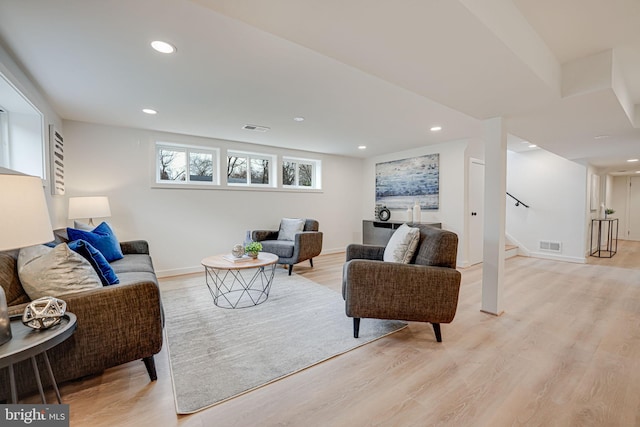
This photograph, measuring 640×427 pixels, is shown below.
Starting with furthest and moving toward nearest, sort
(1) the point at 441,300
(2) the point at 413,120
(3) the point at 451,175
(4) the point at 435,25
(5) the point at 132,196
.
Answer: (3) the point at 451,175 < (5) the point at 132,196 < (2) the point at 413,120 < (1) the point at 441,300 < (4) the point at 435,25

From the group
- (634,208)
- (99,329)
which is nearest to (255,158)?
(99,329)

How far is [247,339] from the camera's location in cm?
219

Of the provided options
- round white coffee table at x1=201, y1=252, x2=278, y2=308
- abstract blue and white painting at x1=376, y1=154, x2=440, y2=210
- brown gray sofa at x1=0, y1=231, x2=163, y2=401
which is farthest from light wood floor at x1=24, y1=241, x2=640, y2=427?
abstract blue and white painting at x1=376, y1=154, x2=440, y2=210

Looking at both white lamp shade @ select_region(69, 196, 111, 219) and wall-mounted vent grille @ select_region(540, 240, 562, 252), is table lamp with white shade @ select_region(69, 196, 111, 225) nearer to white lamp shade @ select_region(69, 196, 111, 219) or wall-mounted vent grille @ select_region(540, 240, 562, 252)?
white lamp shade @ select_region(69, 196, 111, 219)

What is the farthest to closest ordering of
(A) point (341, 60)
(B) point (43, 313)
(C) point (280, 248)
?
(C) point (280, 248)
(A) point (341, 60)
(B) point (43, 313)

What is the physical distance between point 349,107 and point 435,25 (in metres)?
1.75

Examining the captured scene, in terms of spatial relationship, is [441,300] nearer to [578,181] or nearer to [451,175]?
[451,175]

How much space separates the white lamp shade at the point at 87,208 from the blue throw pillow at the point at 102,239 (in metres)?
0.37

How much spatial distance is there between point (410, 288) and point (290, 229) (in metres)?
2.88

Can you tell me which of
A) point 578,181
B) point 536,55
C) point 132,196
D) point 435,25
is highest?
point 536,55

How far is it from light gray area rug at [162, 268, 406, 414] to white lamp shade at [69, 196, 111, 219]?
129 centimetres

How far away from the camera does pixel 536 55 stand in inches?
69.3

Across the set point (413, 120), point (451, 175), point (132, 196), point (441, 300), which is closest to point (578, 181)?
point (451, 175)

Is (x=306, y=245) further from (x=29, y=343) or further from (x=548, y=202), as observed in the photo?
(x=548, y=202)
